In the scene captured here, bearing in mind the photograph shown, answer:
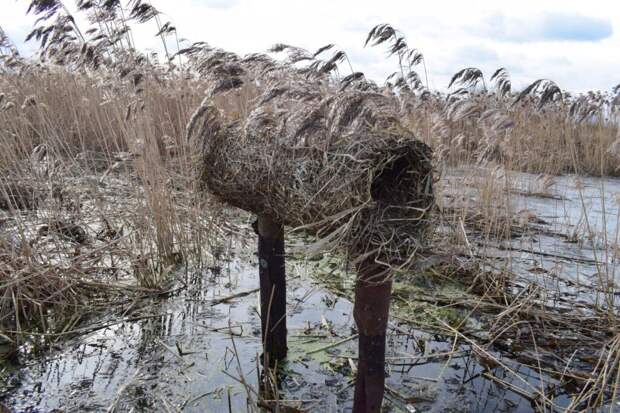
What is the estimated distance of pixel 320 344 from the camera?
3113 millimetres

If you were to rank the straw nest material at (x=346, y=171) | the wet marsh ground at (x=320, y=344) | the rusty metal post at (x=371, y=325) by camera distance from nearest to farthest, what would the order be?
the straw nest material at (x=346, y=171) → the rusty metal post at (x=371, y=325) → the wet marsh ground at (x=320, y=344)

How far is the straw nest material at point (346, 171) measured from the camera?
177cm

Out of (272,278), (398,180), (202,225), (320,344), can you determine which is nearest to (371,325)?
(398,180)

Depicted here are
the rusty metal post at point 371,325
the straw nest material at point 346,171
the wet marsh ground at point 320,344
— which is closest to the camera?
the straw nest material at point 346,171

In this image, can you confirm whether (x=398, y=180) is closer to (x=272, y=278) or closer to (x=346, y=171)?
(x=346, y=171)

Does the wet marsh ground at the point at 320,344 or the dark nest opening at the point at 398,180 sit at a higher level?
the dark nest opening at the point at 398,180

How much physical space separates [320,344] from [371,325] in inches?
48.9

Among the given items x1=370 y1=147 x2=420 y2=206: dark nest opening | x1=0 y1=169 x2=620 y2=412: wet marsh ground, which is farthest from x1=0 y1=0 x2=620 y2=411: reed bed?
x1=370 y1=147 x2=420 y2=206: dark nest opening

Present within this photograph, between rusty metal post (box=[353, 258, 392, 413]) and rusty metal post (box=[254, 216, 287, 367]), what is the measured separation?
68 cm

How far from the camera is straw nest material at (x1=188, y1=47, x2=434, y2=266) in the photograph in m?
1.77

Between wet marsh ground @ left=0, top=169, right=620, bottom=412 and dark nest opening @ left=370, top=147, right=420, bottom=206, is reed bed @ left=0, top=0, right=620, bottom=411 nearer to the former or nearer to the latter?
wet marsh ground @ left=0, top=169, right=620, bottom=412

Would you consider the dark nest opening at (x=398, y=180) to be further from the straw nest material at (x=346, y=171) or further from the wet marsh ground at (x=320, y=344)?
the wet marsh ground at (x=320, y=344)

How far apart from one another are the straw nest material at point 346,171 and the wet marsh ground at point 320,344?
218 mm

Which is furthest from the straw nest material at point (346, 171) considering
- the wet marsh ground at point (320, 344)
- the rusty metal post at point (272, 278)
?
the rusty metal post at point (272, 278)
